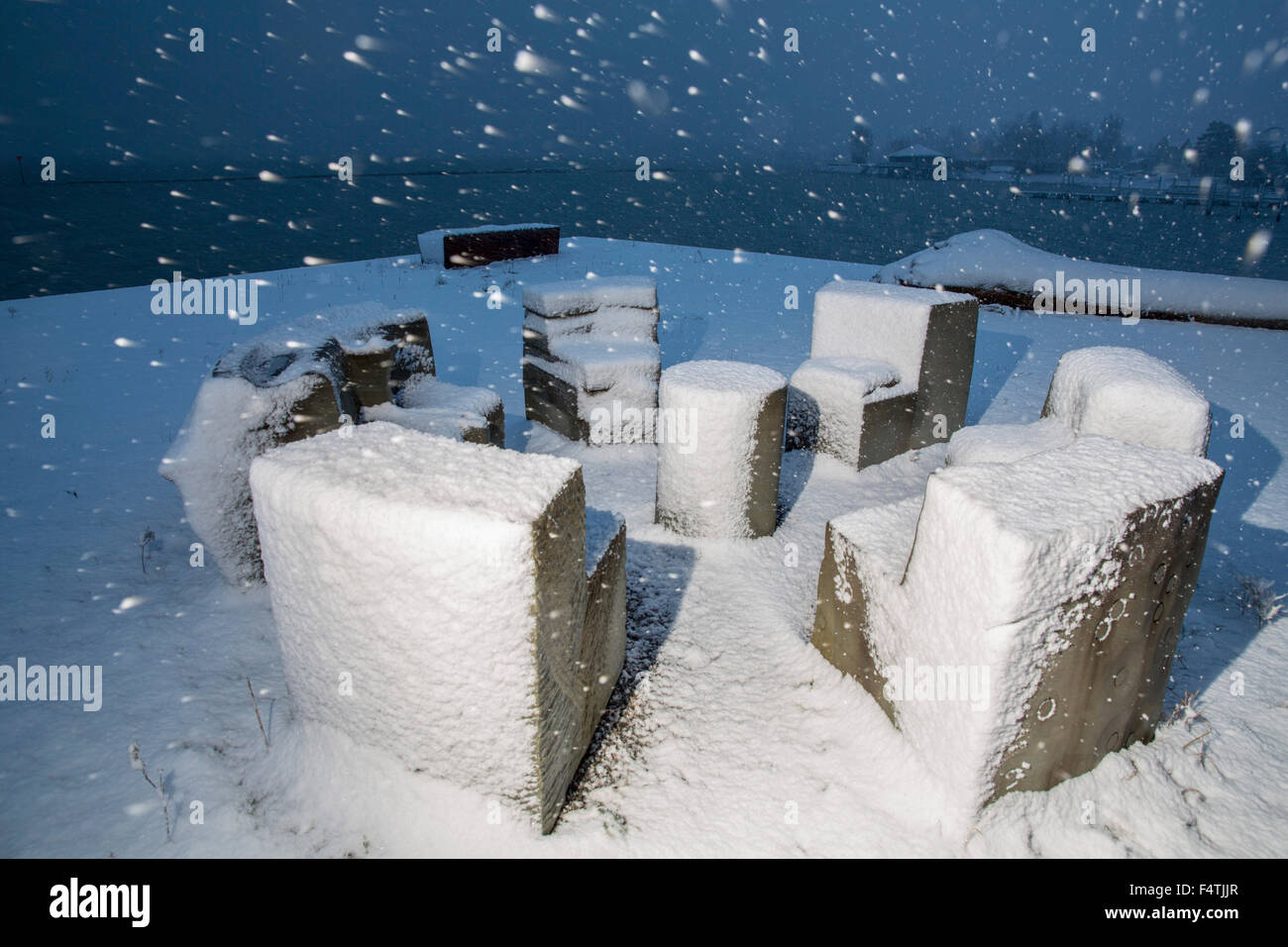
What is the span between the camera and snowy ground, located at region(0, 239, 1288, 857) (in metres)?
2.13

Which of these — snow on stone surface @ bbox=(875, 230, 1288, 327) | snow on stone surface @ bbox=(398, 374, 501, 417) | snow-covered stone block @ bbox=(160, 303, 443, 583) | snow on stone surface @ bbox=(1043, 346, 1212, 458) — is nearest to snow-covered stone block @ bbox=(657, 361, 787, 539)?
snow on stone surface @ bbox=(398, 374, 501, 417)

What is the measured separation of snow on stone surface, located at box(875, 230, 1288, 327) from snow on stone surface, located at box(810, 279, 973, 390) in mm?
5811

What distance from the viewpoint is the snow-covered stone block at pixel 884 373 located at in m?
4.79

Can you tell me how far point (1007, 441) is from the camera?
3.80 meters

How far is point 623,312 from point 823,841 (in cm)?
429

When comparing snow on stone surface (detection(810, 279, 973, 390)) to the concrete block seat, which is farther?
snow on stone surface (detection(810, 279, 973, 390))

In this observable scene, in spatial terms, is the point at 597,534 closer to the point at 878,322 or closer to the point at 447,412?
the point at 447,412

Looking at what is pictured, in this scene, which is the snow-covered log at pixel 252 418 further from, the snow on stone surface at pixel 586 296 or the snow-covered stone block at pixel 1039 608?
the snow-covered stone block at pixel 1039 608

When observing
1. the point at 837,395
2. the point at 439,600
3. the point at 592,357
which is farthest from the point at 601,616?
the point at 592,357

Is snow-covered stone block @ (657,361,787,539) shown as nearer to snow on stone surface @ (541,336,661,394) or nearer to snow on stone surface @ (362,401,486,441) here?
snow on stone surface @ (362,401,486,441)

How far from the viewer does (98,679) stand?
2670mm

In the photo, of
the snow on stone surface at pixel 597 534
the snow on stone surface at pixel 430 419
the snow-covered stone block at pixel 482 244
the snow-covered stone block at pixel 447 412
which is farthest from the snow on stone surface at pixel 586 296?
the snow-covered stone block at pixel 482 244
